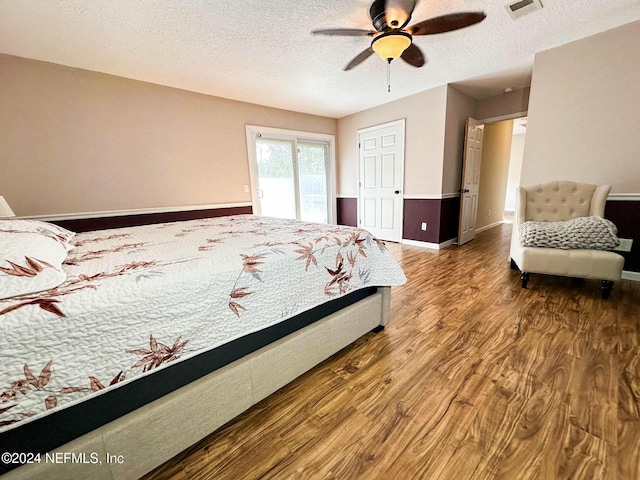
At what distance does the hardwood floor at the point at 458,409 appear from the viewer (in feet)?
3.03

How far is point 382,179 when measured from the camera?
14.4ft

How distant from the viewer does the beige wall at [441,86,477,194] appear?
11.7 feet

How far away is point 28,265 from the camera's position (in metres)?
0.82

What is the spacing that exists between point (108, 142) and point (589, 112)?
5023 mm

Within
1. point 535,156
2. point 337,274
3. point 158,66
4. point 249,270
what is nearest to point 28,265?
point 249,270

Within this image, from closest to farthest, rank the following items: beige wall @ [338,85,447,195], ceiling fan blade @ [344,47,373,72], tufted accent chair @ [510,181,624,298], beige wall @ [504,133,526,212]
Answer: tufted accent chair @ [510,181,624,298] < ceiling fan blade @ [344,47,373,72] < beige wall @ [338,85,447,195] < beige wall @ [504,133,526,212]

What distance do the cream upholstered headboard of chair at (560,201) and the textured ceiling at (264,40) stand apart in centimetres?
140

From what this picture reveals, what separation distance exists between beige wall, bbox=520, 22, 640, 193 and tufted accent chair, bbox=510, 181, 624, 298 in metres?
0.27

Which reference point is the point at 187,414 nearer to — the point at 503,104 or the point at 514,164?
the point at 503,104

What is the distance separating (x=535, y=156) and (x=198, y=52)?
3709 mm

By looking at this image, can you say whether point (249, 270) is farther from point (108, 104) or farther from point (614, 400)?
point (108, 104)

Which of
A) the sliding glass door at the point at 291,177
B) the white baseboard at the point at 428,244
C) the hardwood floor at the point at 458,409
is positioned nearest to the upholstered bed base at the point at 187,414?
the hardwood floor at the point at 458,409

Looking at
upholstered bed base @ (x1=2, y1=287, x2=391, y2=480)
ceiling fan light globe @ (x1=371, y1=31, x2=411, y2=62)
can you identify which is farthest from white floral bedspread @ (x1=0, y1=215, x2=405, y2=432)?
ceiling fan light globe @ (x1=371, y1=31, x2=411, y2=62)

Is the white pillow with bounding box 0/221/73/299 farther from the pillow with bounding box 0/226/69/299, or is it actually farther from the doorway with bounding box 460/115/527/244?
the doorway with bounding box 460/115/527/244
